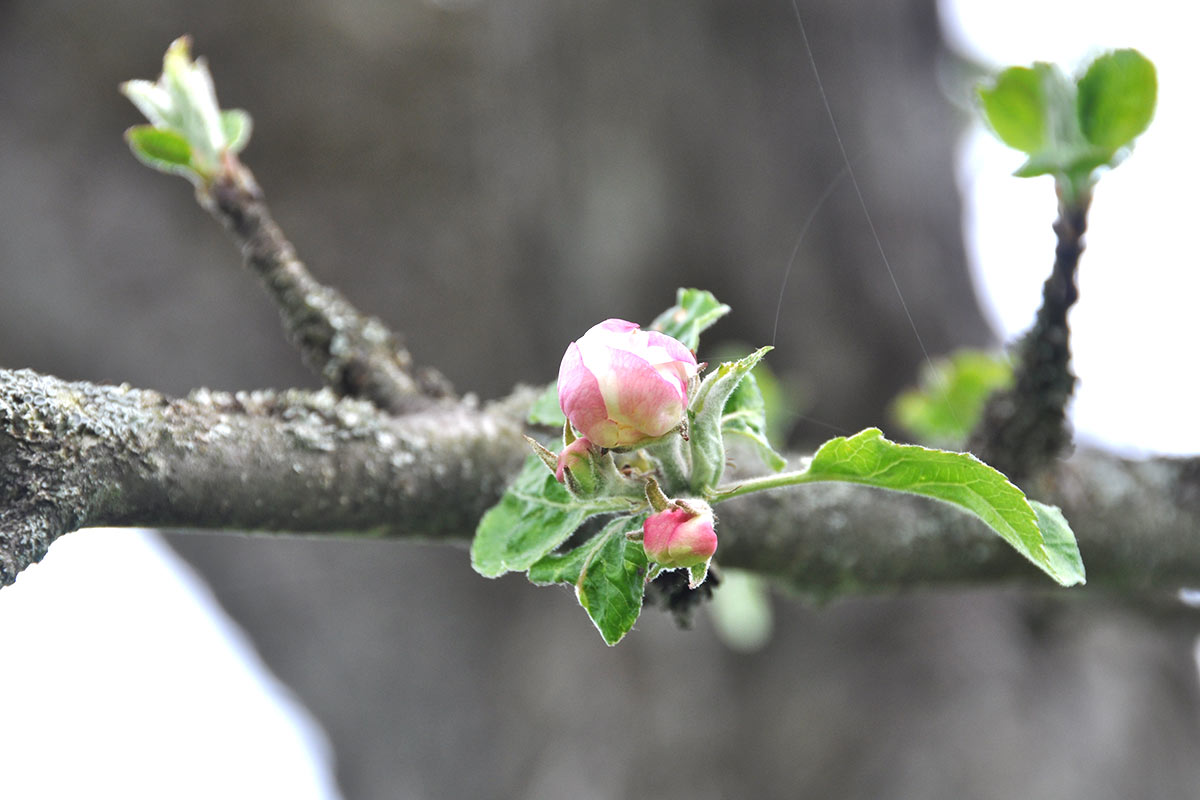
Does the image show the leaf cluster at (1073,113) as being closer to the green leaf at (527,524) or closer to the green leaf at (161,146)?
the green leaf at (527,524)

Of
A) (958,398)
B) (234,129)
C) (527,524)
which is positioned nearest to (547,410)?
(527,524)

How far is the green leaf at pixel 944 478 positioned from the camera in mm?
365

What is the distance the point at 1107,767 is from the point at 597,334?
138 cm

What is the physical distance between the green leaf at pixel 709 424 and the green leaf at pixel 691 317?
0.27 feet

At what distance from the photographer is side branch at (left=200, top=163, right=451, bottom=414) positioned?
2.03ft

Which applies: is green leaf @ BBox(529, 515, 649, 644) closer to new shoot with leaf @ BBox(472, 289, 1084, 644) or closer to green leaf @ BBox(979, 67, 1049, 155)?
new shoot with leaf @ BBox(472, 289, 1084, 644)

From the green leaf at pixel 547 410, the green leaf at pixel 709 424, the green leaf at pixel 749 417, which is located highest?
the green leaf at pixel 547 410

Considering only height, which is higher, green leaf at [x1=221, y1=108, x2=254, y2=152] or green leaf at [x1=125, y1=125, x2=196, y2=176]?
green leaf at [x1=221, y1=108, x2=254, y2=152]

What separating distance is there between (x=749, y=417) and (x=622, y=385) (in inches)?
5.4

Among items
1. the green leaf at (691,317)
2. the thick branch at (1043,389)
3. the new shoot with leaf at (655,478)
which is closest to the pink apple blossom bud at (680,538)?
the new shoot with leaf at (655,478)

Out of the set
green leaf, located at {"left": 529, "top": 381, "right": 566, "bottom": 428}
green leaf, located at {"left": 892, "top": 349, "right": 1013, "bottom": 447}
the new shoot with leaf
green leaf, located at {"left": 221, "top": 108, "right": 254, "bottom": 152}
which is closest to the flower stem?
the new shoot with leaf

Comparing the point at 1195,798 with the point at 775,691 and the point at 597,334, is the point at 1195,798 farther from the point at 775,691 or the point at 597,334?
the point at 597,334

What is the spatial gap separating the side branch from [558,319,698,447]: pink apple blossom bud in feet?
1.01

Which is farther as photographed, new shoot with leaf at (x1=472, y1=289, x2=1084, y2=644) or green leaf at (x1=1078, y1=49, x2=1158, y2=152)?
green leaf at (x1=1078, y1=49, x2=1158, y2=152)
